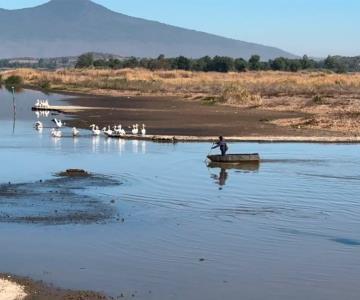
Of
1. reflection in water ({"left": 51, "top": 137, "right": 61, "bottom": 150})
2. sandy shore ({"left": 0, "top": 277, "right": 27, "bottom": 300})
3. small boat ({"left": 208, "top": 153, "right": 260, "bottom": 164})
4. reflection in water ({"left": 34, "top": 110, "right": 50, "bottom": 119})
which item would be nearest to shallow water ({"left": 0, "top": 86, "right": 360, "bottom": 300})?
small boat ({"left": 208, "top": 153, "right": 260, "bottom": 164})

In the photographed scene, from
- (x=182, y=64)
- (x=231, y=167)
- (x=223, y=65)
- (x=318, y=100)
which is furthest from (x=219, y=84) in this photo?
(x=231, y=167)

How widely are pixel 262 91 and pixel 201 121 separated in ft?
102

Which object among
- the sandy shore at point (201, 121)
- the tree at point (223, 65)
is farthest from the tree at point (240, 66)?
the sandy shore at point (201, 121)

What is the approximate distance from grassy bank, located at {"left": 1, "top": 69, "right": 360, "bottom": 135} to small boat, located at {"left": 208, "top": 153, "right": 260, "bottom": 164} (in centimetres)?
1373

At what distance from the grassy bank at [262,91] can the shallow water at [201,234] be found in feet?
57.7

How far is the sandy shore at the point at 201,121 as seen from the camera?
37.7m

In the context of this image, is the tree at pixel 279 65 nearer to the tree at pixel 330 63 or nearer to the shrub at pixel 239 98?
→ the tree at pixel 330 63

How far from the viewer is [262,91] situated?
78438 millimetres

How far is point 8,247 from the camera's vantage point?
49.5 feet

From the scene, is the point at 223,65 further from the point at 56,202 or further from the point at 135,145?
the point at 56,202

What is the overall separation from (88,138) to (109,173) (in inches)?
480

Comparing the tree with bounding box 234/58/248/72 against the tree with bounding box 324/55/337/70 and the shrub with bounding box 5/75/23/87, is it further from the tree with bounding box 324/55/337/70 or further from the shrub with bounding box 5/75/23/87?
the shrub with bounding box 5/75/23/87

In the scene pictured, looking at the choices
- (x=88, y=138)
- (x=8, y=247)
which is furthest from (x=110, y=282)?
(x=88, y=138)

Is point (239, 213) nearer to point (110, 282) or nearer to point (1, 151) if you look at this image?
point (110, 282)
